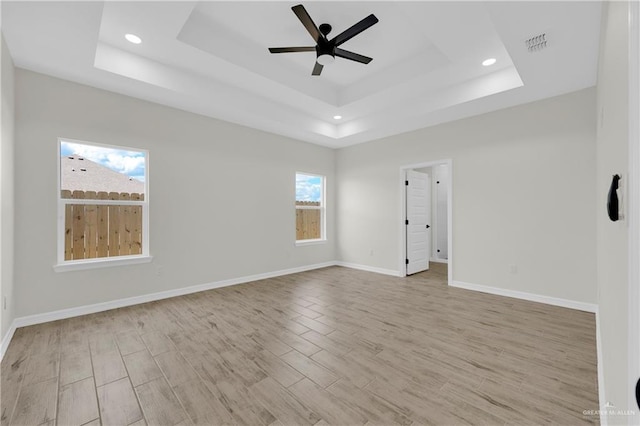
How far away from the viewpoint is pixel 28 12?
2189 mm

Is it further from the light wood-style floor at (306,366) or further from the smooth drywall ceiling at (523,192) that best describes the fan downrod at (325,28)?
the light wood-style floor at (306,366)

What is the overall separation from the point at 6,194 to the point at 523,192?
6.07 metres

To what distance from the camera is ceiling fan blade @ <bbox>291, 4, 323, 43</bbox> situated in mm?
2373

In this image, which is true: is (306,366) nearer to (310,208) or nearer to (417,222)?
(310,208)

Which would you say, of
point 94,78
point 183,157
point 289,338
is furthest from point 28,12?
point 289,338

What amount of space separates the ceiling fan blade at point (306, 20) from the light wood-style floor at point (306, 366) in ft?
10.00

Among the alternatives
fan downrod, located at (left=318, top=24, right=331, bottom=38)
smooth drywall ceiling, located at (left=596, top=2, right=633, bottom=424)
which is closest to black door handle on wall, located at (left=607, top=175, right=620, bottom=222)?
smooth drywall ceiling, located at (left=596, top=2, right=633, bottom=424)

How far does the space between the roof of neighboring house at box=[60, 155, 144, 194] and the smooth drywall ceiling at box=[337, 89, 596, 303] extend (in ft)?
15.1

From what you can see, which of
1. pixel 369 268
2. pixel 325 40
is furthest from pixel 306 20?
pixel 369 268

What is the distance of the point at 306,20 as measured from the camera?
99.2 inches

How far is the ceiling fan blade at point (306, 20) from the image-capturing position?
237 centimetres

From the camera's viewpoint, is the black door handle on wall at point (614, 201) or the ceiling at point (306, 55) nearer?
the black door handle on wall at point (614, 201)

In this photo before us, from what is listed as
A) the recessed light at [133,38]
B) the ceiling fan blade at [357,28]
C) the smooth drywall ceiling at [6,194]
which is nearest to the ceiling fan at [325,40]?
the ceiling fan blade at [357,28]

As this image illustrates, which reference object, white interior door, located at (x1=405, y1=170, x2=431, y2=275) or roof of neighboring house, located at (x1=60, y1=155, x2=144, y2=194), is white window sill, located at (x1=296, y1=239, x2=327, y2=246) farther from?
roof of neighboring house, located at (x1=60, y1=155, x2=144, y2=194)
